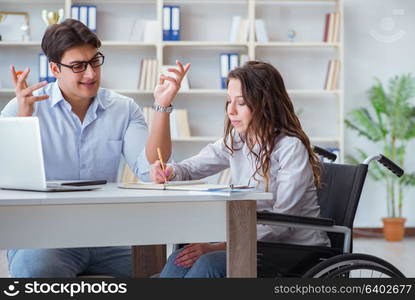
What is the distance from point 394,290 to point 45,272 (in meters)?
0.96

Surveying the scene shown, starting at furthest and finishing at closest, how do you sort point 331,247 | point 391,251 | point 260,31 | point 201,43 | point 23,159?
1. point 260,31
2. point 201,43
3. point 391,251
4. point 331,247
5. point 23,159

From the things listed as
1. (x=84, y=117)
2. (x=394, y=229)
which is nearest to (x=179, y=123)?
(x=394, y=229)

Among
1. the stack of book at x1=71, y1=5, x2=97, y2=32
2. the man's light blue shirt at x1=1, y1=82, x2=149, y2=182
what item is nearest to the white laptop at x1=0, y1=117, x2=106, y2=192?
the man's light blue shirt at x1=1, y1=82, x2=149, y2=182

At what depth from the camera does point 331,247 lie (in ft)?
7.38

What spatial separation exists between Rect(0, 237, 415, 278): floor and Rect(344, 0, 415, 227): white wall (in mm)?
372

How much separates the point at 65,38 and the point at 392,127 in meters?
3.98

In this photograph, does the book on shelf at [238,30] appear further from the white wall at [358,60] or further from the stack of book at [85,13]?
the stack of book at [85,13]

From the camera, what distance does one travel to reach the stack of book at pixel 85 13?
580 centimetres

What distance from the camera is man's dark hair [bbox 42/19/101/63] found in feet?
8.21

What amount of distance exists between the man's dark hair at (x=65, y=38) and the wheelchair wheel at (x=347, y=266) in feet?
3.64

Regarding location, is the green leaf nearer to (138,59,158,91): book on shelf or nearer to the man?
(138,59,158,91): book on shelf

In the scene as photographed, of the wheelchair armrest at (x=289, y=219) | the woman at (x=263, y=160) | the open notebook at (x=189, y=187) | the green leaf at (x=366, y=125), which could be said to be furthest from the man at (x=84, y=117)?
the green leaf at (x=366, y=125)

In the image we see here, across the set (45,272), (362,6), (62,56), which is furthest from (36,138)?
(362,6)

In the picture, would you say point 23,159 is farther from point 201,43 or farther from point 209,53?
point 209,53
